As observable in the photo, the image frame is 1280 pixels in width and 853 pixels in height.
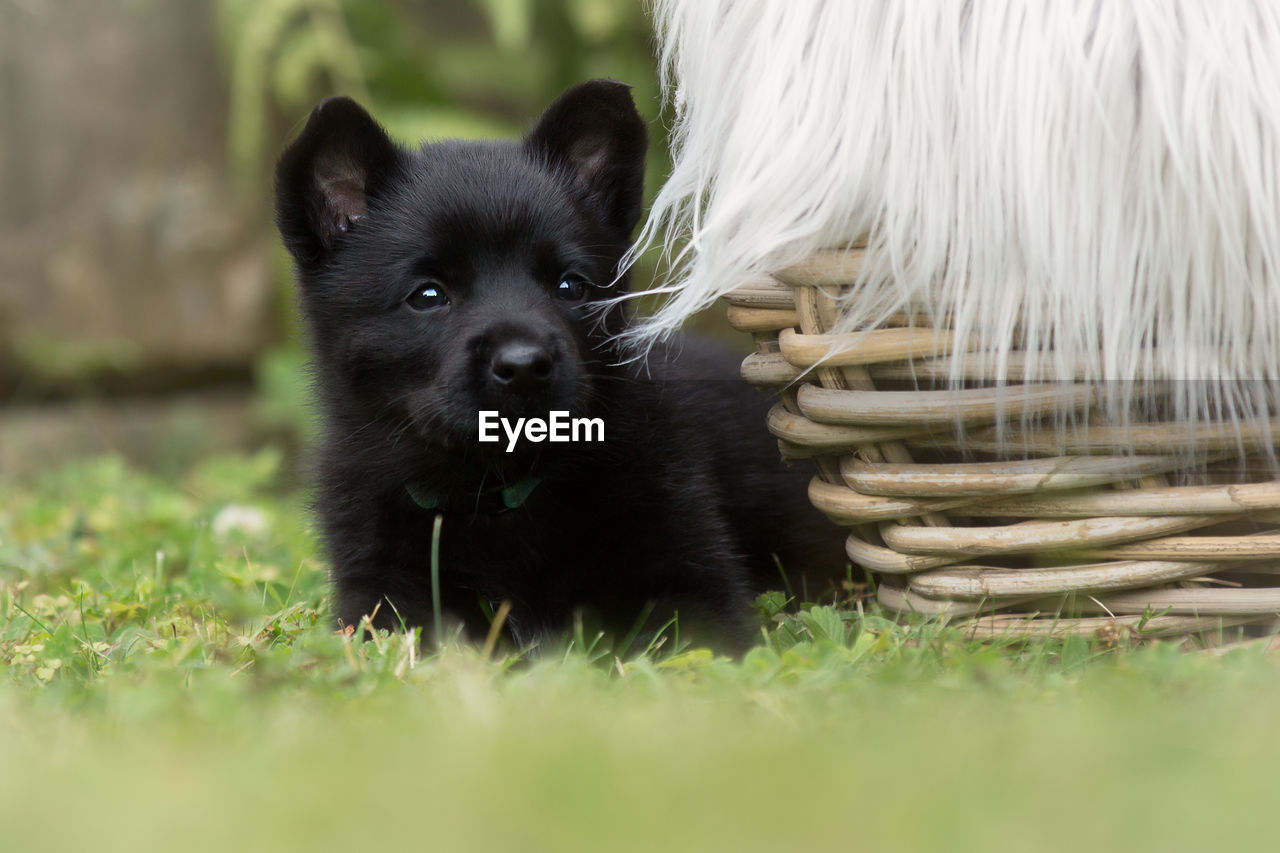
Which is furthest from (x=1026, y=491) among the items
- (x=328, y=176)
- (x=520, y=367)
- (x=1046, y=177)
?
(x=328, y=176)

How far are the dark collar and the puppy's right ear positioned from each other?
449 millimetres

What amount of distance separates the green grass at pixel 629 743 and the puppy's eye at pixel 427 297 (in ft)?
1.82

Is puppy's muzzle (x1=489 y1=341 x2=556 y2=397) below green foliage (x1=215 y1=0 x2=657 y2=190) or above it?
below

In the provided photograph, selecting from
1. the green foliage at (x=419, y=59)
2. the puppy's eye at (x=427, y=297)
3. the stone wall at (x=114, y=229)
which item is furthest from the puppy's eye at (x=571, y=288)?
the stone wall at (x=114, y=229)

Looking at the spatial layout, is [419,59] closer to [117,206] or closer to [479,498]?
[117,206]

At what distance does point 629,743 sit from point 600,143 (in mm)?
1362

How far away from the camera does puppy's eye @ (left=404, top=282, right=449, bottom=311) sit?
6.64 feet

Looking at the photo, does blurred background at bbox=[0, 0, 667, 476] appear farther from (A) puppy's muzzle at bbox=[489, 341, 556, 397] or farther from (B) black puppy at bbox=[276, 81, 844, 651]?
(A) puppy's muzzle at bbox=[489, 341, 556, 397]

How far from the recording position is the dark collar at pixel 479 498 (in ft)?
6.93

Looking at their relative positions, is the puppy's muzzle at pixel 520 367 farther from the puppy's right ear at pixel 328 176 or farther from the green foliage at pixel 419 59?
the green foliage at pixel 419 59

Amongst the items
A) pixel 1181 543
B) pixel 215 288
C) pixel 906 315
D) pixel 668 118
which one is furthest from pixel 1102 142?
pixel 215 288

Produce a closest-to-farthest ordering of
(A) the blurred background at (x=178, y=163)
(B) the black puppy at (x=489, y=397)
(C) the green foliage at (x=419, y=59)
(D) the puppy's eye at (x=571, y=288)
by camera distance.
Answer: (B) the black puppy at (x=489, y=397), (D) the puppy's eye at (x=571, y=288), (C) the green foliage at (x=419, y=59), (A) the blurred background at (x=178, y=163)

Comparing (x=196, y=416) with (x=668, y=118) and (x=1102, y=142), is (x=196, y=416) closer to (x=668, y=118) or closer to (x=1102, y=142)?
(x=668, y=118)

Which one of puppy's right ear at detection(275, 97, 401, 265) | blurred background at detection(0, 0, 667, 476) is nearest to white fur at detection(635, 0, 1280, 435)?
puppy's right ear at detection(275, 97, 401, 265)
